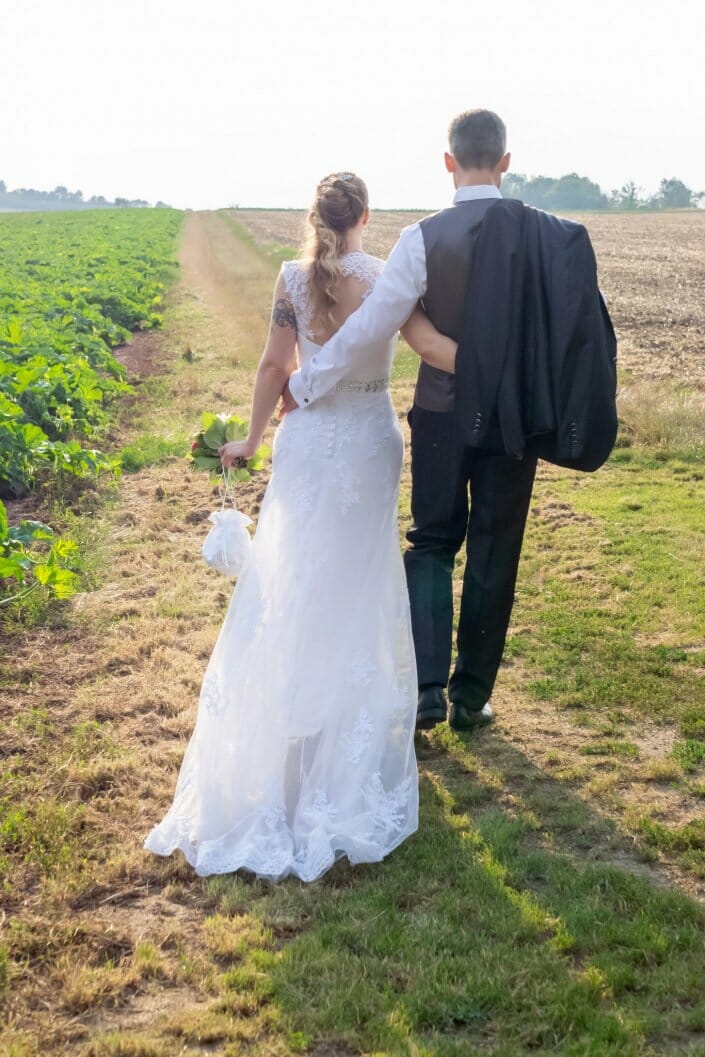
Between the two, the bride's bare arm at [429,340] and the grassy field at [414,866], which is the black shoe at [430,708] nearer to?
the grassy field at [414,866]

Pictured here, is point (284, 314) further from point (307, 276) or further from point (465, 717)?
point (465, 717)

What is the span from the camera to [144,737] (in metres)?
4.66

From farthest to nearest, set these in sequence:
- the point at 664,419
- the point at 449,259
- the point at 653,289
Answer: the point at 653,289 < the point at 664,419 < the point at 449,259

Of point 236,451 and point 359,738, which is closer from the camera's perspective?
point 359,738

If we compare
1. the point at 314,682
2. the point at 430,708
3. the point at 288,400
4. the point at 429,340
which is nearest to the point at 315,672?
the point at 314,682

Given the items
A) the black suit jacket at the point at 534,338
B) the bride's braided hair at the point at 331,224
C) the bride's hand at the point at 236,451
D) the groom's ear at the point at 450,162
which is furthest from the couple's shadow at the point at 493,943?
the groom's ear at the point at 450,162

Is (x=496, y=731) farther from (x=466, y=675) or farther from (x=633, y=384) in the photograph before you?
(x=633, y=384)

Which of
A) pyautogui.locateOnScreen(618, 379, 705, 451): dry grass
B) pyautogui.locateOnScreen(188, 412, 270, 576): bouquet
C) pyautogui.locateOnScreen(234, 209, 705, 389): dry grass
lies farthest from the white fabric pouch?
pyautogui.locateOnScreen(618, 379, 705, 451): dry grass

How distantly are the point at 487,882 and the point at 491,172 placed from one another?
251 cm

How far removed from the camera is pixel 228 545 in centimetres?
405

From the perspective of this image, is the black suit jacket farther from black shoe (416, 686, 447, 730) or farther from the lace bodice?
black shoe (416, 686, 447, 730)

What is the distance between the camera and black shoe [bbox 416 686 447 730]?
4.44 metres

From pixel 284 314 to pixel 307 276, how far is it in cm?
17

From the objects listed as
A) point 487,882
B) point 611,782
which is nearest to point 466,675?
point 611,782
